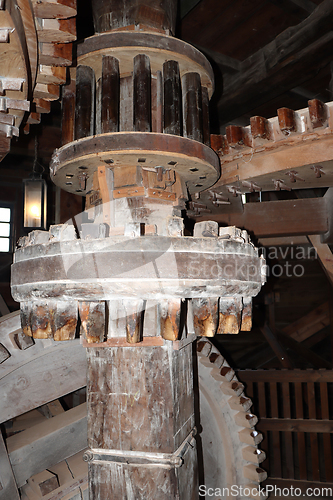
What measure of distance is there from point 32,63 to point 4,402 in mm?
1747

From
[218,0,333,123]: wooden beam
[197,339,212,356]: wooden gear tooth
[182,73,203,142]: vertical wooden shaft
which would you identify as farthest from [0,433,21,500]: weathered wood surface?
[218,0,333,123]: wooden beam

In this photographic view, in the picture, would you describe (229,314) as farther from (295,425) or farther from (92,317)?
(295,425)

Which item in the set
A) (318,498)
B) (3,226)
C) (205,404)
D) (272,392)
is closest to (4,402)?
(205,404)

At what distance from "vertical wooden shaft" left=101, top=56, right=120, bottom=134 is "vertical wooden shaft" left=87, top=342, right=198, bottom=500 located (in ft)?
2.82

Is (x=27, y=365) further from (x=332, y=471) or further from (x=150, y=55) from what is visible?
(x=332, y=471)

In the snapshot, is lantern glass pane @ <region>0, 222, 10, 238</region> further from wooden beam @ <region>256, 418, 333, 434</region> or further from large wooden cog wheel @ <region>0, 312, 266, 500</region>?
wooden beam @ <region>256, 418, 333, 434</region>

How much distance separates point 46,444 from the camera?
2.31 meters

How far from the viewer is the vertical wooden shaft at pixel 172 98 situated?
1439mm

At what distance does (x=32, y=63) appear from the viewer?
1196mm

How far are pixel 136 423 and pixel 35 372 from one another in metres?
1.02

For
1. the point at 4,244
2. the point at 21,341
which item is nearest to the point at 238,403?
the point at 21,341

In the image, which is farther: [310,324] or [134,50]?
[310,324]

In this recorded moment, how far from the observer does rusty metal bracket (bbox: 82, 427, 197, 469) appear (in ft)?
4.31

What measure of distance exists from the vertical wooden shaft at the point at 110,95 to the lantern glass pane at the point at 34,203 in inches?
97.1
